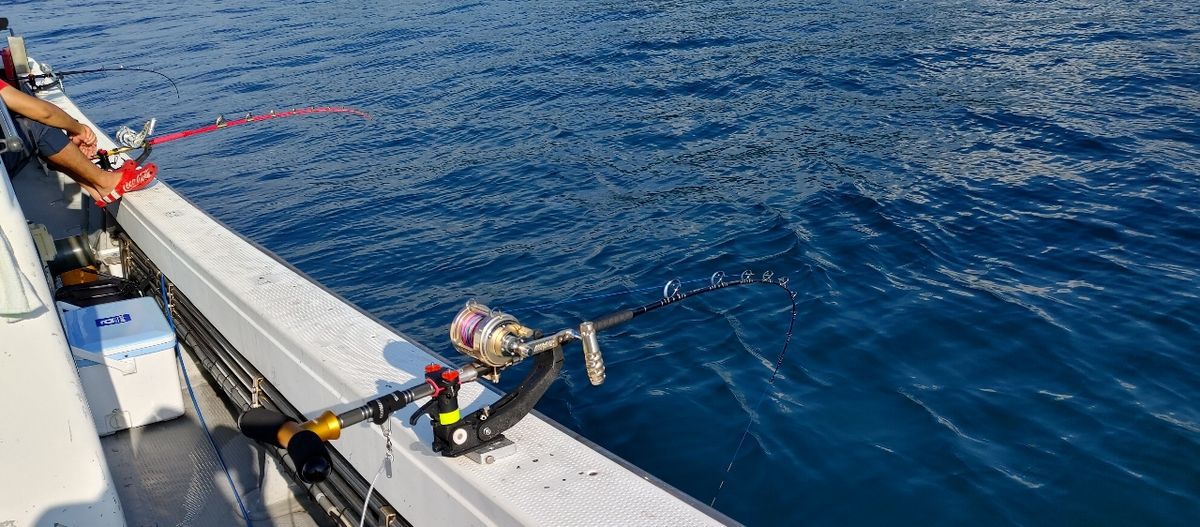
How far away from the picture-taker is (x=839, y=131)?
394 inches

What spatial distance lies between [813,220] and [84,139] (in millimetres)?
5250

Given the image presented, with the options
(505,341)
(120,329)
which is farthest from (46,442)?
(120,329)

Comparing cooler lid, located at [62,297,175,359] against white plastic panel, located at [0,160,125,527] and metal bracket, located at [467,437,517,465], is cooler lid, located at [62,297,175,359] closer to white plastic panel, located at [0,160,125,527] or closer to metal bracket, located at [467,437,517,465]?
white plastic panel, located at [0,160,125,527]

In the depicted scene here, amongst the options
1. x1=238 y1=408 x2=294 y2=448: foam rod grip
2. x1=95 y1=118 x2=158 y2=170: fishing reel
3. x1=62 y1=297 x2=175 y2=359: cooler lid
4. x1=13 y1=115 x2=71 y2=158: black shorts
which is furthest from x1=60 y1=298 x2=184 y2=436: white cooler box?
x1=95 y1=118 x2=158 y2=170: fishing reel

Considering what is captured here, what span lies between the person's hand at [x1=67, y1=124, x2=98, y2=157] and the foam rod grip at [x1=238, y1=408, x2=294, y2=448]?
159 inches

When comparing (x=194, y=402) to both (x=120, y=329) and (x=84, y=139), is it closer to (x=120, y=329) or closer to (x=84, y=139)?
(x=120, y=329)

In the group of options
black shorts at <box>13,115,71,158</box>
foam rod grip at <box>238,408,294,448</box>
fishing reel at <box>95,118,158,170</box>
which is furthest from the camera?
fishing reel at <box>95,118,158,170</box>

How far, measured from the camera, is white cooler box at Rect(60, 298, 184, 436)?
445 cm

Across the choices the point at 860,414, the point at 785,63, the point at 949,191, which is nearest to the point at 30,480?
the point at 860,414

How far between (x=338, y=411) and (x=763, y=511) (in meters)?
2.10

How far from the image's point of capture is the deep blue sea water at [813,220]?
4.98 m

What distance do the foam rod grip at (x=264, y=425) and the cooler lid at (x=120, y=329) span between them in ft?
6.30

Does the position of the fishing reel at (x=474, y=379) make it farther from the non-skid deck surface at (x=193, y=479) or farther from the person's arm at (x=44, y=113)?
the person's arm at (x=44, y=113)

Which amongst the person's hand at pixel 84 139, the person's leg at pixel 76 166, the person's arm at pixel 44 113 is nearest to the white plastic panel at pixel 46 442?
the person's arm at pixel 44 113
